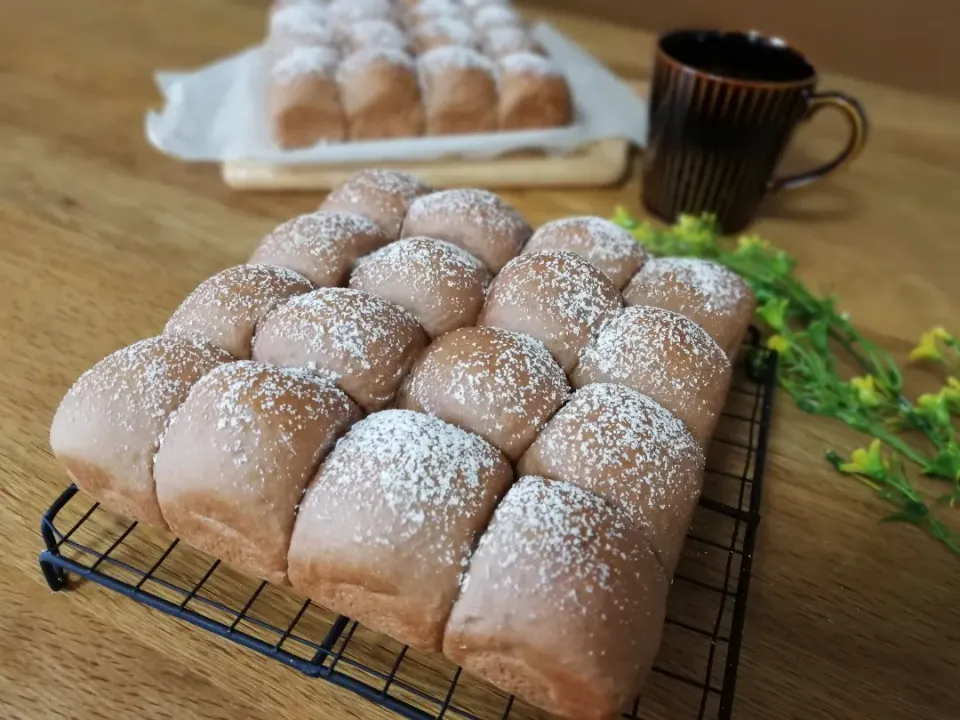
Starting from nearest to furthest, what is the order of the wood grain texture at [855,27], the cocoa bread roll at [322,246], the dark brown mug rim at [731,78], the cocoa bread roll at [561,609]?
the cocoa bread roll at [561,609], the cocoa bread roll at [322,246], the dark brown mug rim at [731,78], the wood grain texture at [855,27]

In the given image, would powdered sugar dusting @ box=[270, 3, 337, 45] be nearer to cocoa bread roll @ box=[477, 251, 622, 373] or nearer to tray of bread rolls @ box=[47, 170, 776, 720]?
tray of bread rolls @ box=[47, 170, 776, 720]

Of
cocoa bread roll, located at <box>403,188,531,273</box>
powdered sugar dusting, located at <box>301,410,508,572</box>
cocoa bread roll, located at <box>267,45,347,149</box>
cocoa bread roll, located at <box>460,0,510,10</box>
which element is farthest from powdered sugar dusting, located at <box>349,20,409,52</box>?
powdered sugar dusting, located at <box>301,410,508,572</box>

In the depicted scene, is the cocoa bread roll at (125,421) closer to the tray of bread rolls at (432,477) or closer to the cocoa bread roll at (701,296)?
the tray of bread rolls at (432,477)

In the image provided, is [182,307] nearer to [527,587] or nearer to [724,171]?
[527,587]

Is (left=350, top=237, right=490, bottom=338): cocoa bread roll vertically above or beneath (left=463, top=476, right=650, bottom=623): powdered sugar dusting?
above

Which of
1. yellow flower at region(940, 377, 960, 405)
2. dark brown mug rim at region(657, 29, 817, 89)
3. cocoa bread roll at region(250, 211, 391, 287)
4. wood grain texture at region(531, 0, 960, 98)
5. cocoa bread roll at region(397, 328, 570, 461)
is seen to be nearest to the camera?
cocoa bread roll at region(397, 328, 570, 461)

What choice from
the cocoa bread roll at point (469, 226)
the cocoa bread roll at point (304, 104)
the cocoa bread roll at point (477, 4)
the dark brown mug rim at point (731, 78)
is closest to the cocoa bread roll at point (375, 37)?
the cocoa bread roll at point (304, 104)

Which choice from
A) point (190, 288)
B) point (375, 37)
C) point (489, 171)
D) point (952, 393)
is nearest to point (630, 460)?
point (952, 393)
